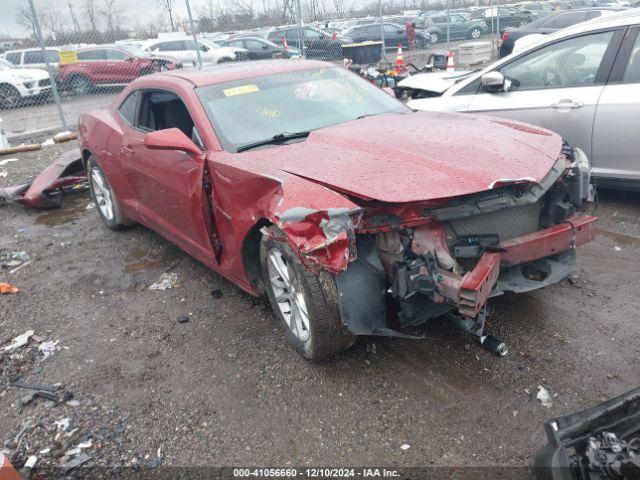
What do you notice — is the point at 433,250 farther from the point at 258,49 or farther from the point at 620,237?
the point at 258,49

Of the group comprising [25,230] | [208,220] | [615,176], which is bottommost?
[25,230]

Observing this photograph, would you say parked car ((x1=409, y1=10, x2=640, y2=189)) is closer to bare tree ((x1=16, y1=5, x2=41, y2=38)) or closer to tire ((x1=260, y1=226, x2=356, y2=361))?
tire ((x1=260, y1=226, x2=356, y2=361))

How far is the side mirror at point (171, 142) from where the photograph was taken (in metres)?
3.45

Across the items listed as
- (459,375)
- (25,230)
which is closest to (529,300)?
(459,375)

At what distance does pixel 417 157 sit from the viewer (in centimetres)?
299

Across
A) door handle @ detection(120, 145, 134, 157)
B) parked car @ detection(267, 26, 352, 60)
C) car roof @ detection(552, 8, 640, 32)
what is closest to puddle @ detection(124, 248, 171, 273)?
door handle @ detection(120, 145, 134, 157)

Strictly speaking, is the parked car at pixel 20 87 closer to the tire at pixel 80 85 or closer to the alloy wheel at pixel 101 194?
the tire at pixel 80 85

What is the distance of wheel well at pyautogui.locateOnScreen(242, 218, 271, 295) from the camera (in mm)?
3236

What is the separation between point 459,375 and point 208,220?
1843 millimetres

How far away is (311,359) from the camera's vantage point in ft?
10.1

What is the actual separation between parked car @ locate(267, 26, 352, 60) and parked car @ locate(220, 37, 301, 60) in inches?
14.7

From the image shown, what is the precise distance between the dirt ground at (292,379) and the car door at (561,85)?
1.18 m

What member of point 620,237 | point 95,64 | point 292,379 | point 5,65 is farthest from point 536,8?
point 292,379

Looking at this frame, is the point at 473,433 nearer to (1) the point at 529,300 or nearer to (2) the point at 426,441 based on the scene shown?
(2) the point at 426,441
